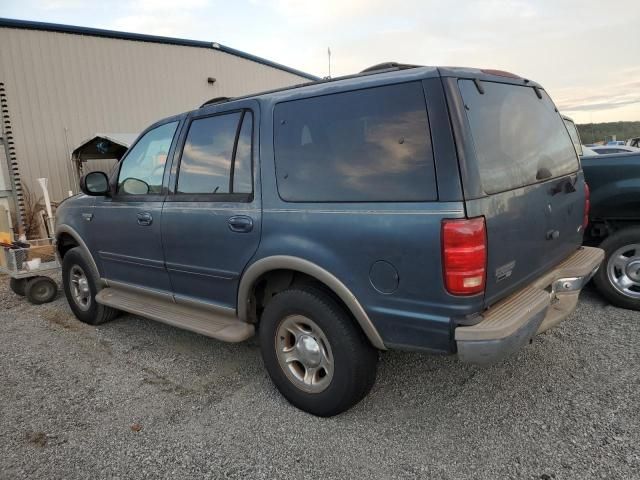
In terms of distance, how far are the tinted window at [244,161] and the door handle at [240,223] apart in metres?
0.19

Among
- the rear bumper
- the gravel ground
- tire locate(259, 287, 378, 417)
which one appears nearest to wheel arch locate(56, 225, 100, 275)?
the gravel ground

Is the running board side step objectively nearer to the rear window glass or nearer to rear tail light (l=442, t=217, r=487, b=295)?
rear tail light (l=442, t=217, r=487, b=295)

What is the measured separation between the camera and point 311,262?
8.81ft

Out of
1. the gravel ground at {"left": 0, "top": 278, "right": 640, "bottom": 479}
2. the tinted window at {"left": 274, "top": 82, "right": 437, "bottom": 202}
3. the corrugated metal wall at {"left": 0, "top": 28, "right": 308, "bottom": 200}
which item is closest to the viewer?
the tinted window at {"left": 274, "top": 82, "right": 437, "bottom": 202}

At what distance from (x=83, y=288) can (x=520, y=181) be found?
4.32m

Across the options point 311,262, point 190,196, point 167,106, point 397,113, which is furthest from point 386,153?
point 167,106

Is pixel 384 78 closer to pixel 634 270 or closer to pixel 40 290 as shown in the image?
pixel 634 270

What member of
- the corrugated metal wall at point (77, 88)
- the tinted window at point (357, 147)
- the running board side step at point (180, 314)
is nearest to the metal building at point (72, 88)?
the corrugated metal wall at point (77, 88)

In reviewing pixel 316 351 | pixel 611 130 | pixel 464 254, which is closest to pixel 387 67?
pixel 464 254

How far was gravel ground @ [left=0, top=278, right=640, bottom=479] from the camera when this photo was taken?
2.48 m

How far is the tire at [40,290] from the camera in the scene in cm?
570

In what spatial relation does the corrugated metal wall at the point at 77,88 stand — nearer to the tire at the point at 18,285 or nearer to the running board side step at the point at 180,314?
the tire at the point at 18,285

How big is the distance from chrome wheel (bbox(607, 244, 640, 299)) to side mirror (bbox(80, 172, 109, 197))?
4816 mm

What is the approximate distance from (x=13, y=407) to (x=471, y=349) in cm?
313
